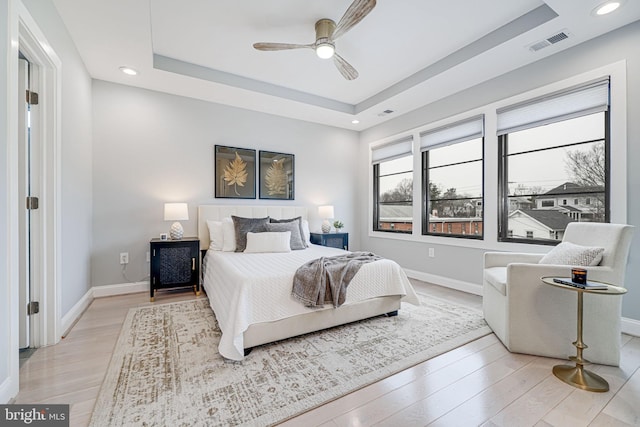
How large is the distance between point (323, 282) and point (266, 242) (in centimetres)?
144

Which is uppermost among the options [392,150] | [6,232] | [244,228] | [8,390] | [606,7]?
[606,7]

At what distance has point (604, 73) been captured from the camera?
104 inches

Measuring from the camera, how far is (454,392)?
66.8 inches

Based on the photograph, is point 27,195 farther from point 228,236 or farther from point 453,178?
point 453,178

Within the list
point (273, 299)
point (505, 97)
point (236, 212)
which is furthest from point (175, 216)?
point (505, 97)

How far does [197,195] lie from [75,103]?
1.69 metres

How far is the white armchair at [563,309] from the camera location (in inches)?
78.5

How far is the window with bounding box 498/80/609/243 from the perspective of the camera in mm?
2777

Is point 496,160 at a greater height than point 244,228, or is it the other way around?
point 496,160

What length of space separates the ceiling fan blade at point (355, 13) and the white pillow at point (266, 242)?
2358 millimetres

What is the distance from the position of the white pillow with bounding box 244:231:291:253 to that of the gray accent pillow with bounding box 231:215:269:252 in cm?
10

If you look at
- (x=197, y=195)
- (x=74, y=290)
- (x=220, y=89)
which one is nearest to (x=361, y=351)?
(x=74, y=290)

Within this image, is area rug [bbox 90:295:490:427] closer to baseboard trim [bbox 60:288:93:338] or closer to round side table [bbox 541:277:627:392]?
baseboard trim [bbox 60:288:93:338]
